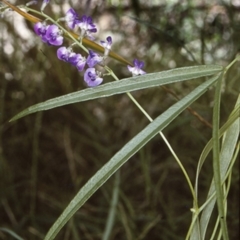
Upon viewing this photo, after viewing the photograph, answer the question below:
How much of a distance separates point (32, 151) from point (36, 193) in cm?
7

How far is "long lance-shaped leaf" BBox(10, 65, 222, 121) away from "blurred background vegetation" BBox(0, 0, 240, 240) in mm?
369

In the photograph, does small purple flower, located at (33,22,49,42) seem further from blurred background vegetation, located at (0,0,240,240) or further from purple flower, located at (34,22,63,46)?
blurred background vegetation, located at (0,0,240,240)

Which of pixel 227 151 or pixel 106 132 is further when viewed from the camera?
pixel 106 132

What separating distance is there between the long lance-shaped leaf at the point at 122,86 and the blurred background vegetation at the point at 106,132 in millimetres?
369

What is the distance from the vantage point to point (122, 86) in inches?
12.3

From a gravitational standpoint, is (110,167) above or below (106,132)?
below

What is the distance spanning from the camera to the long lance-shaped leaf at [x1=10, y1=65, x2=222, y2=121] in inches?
12.1

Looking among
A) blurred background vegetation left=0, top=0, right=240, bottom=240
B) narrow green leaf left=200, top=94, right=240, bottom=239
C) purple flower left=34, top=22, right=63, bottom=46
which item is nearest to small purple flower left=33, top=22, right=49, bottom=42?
purple flower left=34, top=22, right=63, bottom=46

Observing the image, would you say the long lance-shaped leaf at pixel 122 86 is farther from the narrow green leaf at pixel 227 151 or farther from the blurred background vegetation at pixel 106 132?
the blurred background vegetation at pixel 106 132

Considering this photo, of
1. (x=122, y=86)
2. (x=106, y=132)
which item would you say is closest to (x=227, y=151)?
(x=122, y=86)

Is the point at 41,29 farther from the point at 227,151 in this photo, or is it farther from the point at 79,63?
the point at 227,151

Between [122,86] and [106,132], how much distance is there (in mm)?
500

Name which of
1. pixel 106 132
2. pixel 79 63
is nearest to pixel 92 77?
pixel 79 63

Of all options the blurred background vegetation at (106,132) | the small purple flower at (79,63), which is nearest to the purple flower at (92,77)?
the small purple flower at (79,63)
